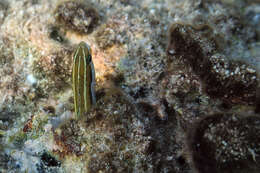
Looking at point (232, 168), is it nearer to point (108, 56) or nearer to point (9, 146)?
point (108, 56)

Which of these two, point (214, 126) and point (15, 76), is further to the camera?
point (15, 76)

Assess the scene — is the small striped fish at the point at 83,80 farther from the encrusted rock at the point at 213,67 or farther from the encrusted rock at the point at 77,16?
the encrusted rock at the point at 213,67

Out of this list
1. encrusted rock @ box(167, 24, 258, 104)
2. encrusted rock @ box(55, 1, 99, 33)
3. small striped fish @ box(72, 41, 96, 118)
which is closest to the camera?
small striped fish @ box(72, 41, 96, 118)

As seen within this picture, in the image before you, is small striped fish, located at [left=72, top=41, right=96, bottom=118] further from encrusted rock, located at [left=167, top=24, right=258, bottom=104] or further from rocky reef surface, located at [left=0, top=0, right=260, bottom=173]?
encrusted rock, located at [left=167, top=24, right=258, bottom=104]

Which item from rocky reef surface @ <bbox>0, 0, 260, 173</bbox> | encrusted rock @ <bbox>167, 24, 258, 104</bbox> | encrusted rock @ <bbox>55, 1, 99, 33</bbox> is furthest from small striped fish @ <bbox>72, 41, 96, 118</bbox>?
encrusted rock @ <bbox>167, 24, 258, 104</bbox>

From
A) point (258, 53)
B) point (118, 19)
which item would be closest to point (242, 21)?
point (258, 53)

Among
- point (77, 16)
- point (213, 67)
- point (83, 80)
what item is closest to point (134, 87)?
point (83, 80)
